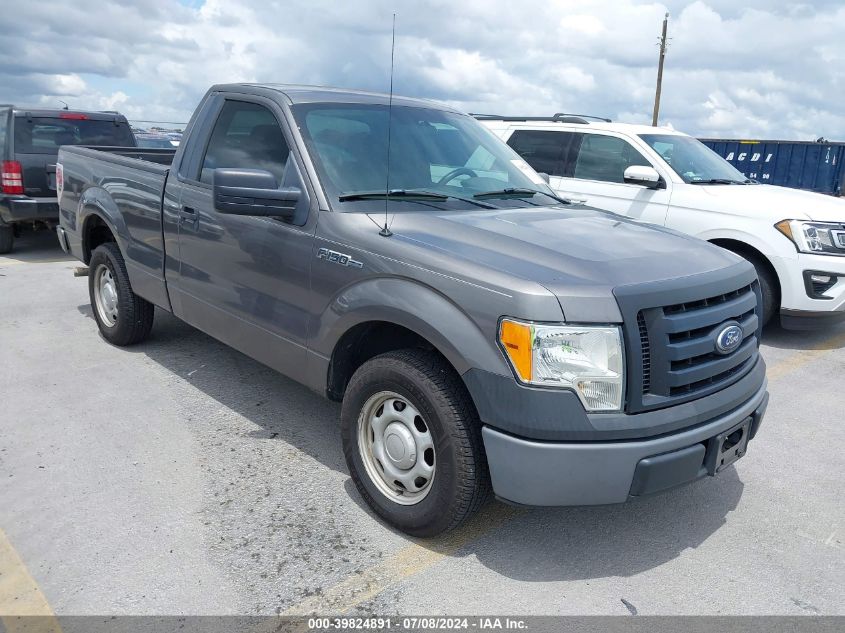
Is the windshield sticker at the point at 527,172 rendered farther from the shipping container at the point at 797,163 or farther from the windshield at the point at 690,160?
the shipping container at the point at 797,163

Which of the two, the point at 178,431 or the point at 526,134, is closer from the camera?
the point at 178,431

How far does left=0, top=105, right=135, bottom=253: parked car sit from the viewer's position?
28.9 ft

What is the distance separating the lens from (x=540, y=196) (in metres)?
4.24

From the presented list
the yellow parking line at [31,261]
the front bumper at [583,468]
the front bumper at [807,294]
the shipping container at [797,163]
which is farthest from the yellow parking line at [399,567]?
the shipping container at [797,163]

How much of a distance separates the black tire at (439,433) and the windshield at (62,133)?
789cm

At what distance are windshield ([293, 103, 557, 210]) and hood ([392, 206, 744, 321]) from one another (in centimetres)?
30

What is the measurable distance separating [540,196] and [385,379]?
1758 mm

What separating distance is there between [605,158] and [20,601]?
675 centimetres

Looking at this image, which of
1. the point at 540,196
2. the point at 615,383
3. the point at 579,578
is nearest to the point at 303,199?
the point at 540,196

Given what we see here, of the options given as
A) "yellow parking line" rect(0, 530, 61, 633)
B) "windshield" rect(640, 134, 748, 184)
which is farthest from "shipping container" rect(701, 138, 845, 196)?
"yellow parking line" rect(0, 530, 61, 633)

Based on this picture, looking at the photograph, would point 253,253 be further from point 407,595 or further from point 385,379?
point 407,595

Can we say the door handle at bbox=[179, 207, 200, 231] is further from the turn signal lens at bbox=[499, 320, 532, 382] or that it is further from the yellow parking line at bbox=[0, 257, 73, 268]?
the yellow parking line at bbox=[0, 257, 73, 268]

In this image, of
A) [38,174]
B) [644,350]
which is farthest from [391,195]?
[38,174]

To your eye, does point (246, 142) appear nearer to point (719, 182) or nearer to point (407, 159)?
point (407, 159)
